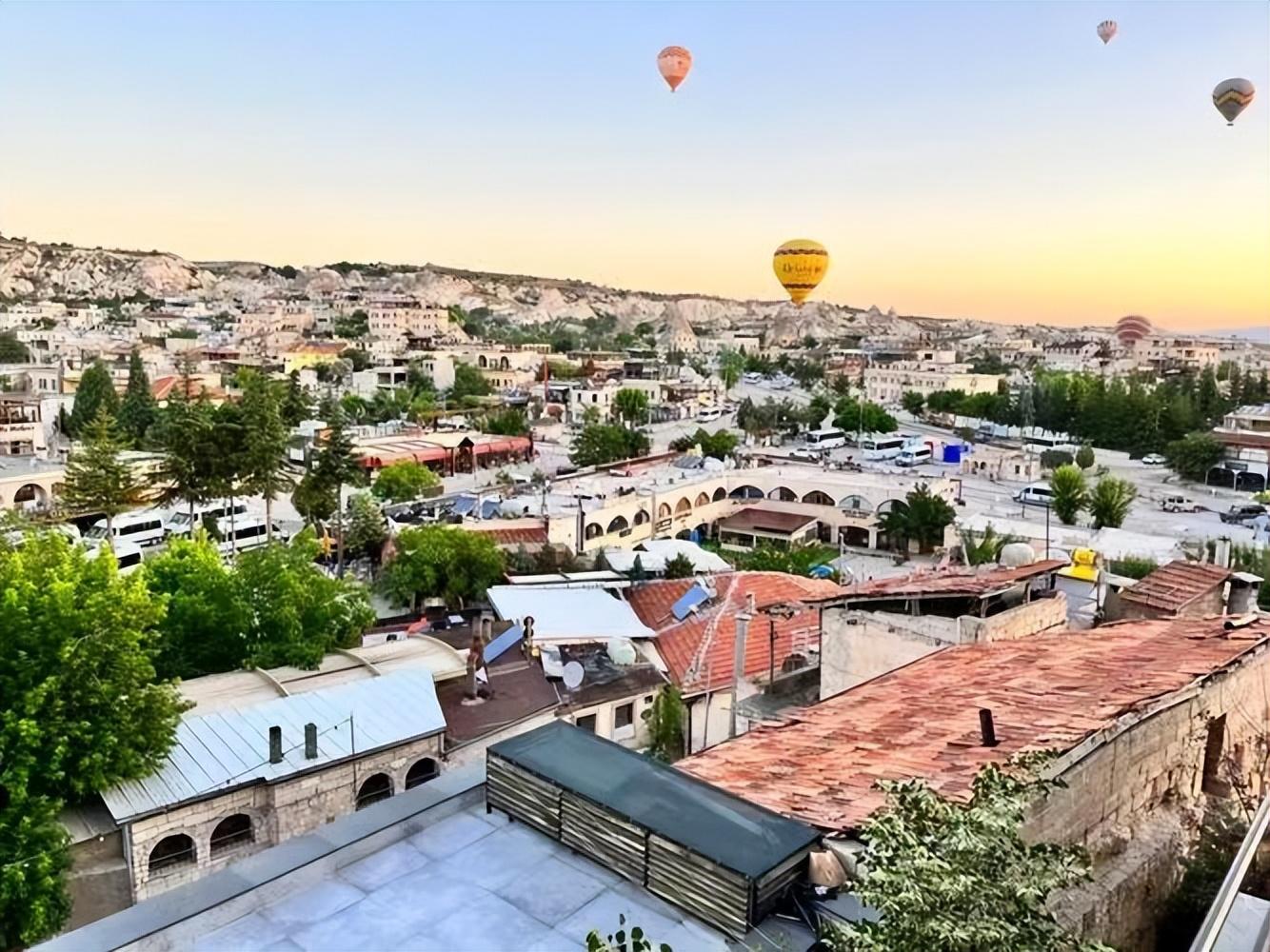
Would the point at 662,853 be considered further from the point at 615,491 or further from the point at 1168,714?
the point at 615,491

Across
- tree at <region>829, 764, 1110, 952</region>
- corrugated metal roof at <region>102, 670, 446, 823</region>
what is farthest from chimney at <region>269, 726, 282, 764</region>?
tree at <region>829, 764, 1110, 952</region>

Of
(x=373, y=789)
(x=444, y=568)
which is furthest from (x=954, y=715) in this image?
(x=444, y=568)

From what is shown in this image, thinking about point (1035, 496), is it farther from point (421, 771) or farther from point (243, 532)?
point (421, 771)

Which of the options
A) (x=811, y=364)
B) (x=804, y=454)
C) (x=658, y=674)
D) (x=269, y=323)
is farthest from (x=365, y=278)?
(x=658, y=674)

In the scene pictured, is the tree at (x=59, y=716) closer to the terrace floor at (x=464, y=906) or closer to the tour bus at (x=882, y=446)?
the terrace floor at (x=464, y=906)

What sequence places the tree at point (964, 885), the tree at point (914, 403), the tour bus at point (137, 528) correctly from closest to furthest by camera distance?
the tree at point (964, 885)
the tour bus at point (137, 528)
the tree at point (914, 403)

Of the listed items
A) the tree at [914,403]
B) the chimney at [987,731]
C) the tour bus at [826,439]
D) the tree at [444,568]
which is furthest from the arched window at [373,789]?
the tree at [914,403]
